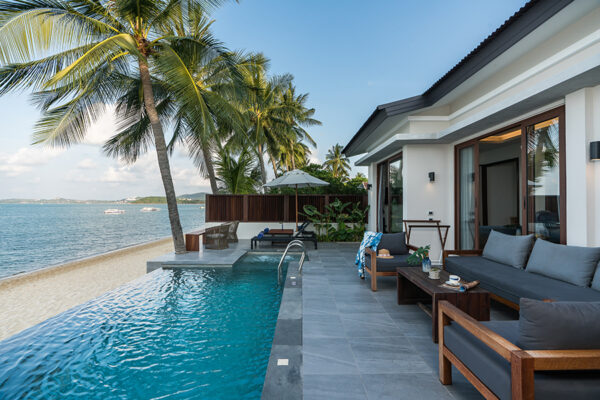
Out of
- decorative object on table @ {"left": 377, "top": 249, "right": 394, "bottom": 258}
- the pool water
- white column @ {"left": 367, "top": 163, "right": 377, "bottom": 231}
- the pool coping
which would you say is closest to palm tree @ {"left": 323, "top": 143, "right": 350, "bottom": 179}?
white column @ {"left": 367, "top": 163, "right": 377, "bottom": 231}

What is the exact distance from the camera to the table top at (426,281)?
3.26 metres

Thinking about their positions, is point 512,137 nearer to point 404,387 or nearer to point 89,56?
point 404,387

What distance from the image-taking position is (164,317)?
4.20 meters

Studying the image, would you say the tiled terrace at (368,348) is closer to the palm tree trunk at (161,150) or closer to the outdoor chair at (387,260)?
the outdoor chair at (387,260)

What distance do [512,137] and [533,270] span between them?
2.64m

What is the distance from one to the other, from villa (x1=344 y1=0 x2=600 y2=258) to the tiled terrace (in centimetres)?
182

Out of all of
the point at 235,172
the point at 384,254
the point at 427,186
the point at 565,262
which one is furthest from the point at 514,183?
the point at 235,172

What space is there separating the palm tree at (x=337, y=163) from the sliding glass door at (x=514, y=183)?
35477mm

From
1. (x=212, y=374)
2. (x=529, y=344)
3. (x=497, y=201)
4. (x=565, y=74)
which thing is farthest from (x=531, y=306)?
(x=497, y=201)

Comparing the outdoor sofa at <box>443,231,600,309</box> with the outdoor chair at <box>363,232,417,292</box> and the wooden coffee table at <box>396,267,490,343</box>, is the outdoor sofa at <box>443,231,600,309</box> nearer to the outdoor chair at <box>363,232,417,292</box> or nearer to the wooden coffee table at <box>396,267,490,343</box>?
the wooden coffee table at <box>396,267,490,343</box>

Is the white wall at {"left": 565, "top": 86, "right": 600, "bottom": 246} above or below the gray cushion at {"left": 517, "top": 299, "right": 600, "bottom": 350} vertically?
above

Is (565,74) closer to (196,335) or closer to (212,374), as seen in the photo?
(212,374)

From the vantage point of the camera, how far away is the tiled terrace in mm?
2311

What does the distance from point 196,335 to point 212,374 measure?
899mm
